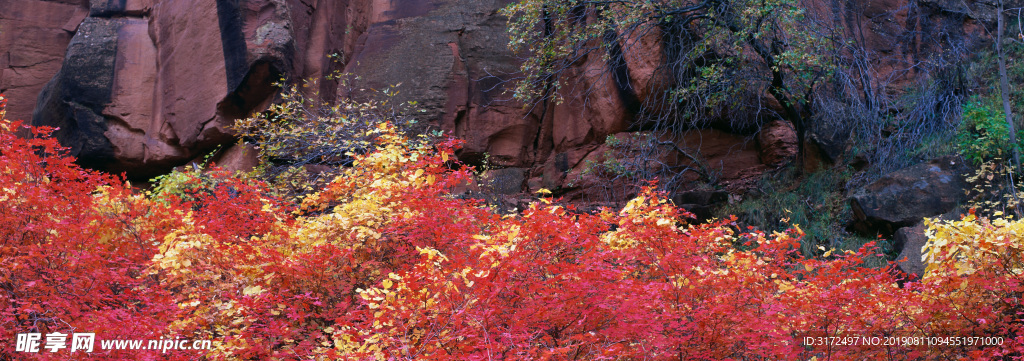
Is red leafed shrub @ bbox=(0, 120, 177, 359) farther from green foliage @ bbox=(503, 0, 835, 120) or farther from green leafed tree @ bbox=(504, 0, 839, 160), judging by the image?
green foliage @ bbox=(503, 0, 835, 120)

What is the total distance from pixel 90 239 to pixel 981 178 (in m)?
9.80

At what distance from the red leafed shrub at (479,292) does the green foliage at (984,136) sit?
426cm

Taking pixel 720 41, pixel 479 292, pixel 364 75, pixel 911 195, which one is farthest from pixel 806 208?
pixel 364 75

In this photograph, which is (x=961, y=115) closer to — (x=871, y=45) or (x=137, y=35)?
(x=871, y=45)

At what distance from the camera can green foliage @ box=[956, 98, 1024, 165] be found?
7969 mm

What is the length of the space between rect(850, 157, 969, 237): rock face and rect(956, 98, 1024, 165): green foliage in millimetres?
215

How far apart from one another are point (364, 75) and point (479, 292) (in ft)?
31.5

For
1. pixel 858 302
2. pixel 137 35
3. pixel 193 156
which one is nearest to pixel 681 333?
pixel 858 302

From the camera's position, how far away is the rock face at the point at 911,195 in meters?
8.05

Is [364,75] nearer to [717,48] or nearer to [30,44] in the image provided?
[717,48]

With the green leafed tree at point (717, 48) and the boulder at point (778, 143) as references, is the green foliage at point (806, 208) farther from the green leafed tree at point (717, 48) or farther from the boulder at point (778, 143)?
the green leafed tree at point (717, 48)

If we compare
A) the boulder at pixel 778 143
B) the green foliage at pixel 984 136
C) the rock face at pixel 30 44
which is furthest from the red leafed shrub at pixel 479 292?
the rock face at pixel 30 44

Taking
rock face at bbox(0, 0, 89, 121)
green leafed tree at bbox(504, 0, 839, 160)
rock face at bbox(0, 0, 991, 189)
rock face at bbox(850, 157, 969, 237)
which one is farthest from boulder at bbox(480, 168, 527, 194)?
rock face at bbox(0, 0, 89, 121)

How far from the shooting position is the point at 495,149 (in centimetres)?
1329
